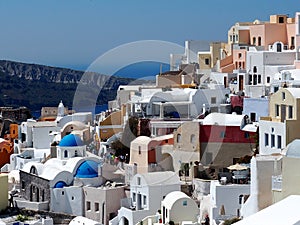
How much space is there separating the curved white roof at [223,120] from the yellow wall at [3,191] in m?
7.48

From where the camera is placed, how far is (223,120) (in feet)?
86.5

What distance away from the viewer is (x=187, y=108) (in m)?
30.0

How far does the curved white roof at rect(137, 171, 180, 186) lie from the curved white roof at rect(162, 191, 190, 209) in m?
1.39

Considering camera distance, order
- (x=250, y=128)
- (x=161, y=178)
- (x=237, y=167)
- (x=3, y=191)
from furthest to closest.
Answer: (x=3, y=191) → (x=250, y=128) → (x=161, y=178) → (x=237, y=167)

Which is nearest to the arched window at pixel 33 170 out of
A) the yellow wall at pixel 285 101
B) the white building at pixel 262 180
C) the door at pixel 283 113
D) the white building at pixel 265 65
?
the white building at pixel 265 65

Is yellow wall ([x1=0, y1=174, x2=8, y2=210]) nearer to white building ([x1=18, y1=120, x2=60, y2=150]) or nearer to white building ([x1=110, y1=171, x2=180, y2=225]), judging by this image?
white building ([x1=110, y1=171, x2=180, y2=225])

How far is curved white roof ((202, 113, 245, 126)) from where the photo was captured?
25984 mm

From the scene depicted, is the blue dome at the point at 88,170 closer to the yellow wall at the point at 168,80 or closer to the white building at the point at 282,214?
the yellow wall at the point at 168,80

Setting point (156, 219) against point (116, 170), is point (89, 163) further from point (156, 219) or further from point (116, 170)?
point (156, 219)

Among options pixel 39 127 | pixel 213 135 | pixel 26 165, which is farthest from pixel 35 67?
pixel 213 135

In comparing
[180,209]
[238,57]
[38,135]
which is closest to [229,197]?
[180,209]

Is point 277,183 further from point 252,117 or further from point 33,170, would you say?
point 33,170

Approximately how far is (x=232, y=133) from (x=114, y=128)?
7062mm

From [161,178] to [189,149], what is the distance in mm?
1892
